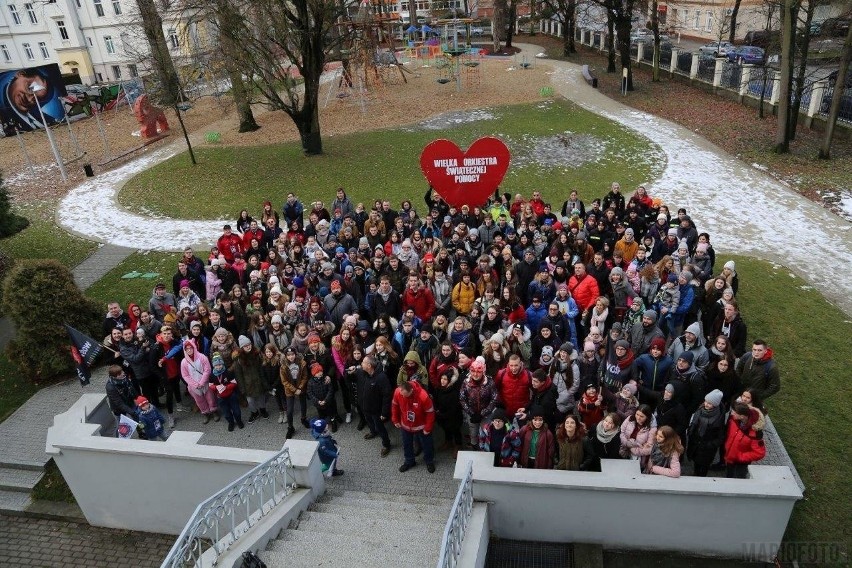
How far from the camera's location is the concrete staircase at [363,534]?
20.1 feet

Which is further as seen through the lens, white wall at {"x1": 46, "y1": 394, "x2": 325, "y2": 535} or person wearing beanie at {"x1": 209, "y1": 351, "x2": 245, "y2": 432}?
person wearing beanie at {"x1": 209, "y1": 351, "x2": 245, "y2": 432}

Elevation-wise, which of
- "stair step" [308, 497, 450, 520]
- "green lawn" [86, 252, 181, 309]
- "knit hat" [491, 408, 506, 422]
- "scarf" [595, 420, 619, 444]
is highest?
"knit hat" [491, 408, 506, 422]

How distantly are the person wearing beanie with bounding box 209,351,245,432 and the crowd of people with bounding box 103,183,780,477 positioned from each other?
23 mm

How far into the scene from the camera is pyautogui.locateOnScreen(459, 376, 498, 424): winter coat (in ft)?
24.6

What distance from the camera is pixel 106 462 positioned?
796 cm

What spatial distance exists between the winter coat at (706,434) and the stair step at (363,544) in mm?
3243

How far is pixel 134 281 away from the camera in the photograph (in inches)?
582

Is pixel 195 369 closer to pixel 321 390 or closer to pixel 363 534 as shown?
pixel 321 390

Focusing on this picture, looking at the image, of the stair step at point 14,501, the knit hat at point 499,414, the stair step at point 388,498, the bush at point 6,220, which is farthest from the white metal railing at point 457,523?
the bush at point 6,220

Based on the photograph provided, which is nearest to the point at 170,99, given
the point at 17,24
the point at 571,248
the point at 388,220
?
the point at 388,220

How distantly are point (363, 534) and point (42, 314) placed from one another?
781 cm

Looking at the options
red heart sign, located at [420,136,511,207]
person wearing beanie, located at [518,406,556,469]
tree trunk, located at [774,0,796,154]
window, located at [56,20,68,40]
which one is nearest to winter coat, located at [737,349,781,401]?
person wearing beanie, located at [518,406,556,469]

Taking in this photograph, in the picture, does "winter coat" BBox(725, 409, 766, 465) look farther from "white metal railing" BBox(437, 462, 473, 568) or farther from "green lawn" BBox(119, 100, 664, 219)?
"green lawn" BBox(119, 100, 664, 219)

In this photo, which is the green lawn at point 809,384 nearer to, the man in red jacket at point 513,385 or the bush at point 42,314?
the man in red jacket at point 513,385
